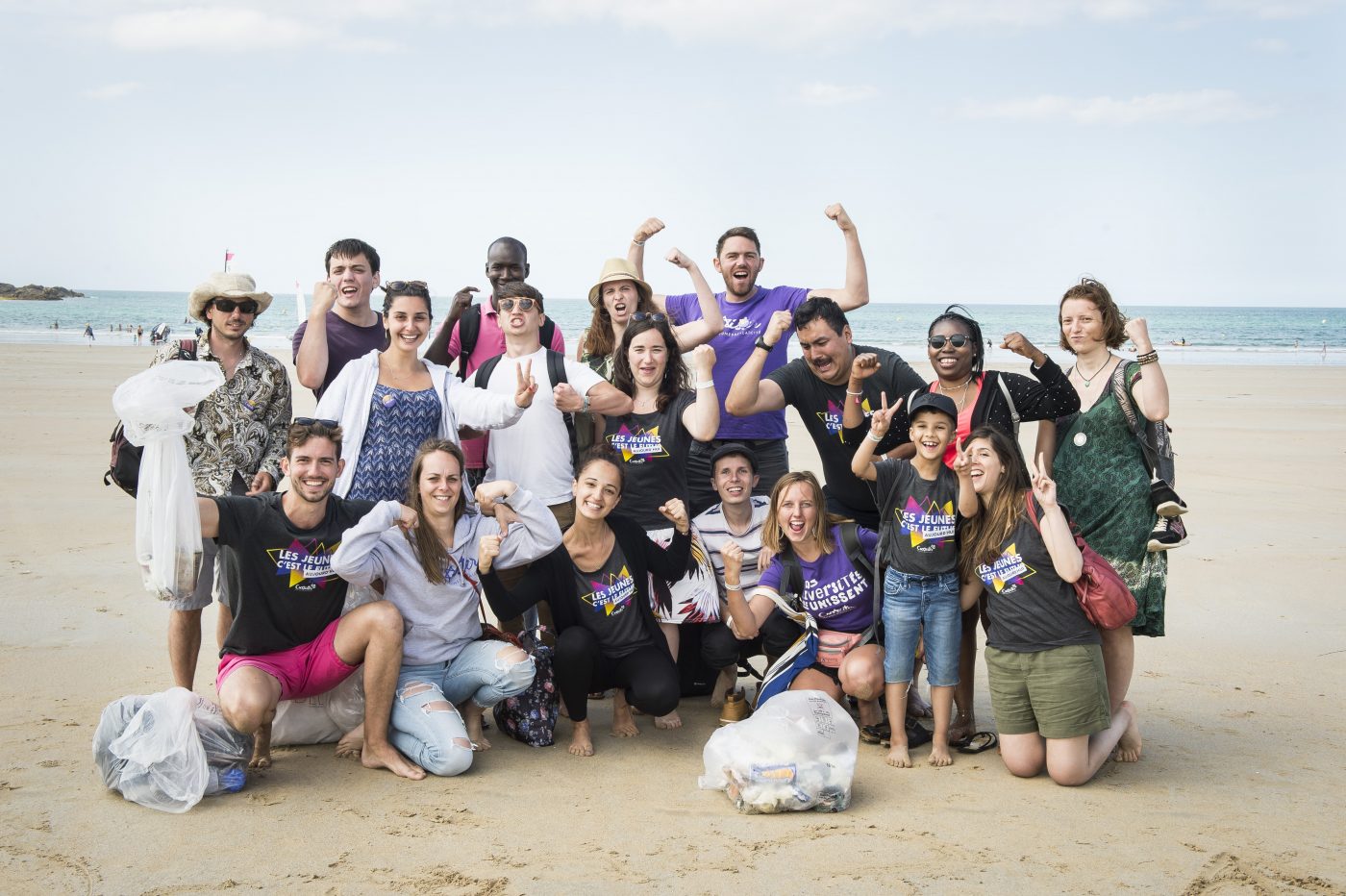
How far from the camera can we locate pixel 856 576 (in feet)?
17.0

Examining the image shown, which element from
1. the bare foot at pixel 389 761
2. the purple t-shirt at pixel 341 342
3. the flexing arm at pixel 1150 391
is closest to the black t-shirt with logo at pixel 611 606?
the bare foot at pixel 389 761

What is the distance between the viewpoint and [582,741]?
496 cm

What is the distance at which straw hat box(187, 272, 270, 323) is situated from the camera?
520cm

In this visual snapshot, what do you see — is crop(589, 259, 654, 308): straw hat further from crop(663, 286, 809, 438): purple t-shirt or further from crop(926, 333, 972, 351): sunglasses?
crop(926, 333, 972, 351): sunglasses

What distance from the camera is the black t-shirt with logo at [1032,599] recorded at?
4602 mm

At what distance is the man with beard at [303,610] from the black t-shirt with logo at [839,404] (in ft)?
7.09

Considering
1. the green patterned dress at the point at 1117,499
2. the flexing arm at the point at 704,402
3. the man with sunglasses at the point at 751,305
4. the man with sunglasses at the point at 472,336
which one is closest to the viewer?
the green patterned dress at the point at 1117,499

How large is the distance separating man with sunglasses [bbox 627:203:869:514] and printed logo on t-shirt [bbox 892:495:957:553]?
1.46 meters

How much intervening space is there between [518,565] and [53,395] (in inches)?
687

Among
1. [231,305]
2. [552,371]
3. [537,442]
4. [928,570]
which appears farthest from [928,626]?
[231,305]

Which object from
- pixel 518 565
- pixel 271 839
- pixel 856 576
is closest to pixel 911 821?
pixel 856 576

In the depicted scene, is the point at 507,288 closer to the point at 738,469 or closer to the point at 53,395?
the point at 738,469

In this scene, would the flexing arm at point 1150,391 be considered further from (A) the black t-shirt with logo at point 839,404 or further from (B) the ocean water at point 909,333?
(B) the ocean water at point 909,333

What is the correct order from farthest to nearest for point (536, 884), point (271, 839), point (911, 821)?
point (911, 821) → point (271, 839) → point (536, 884)
